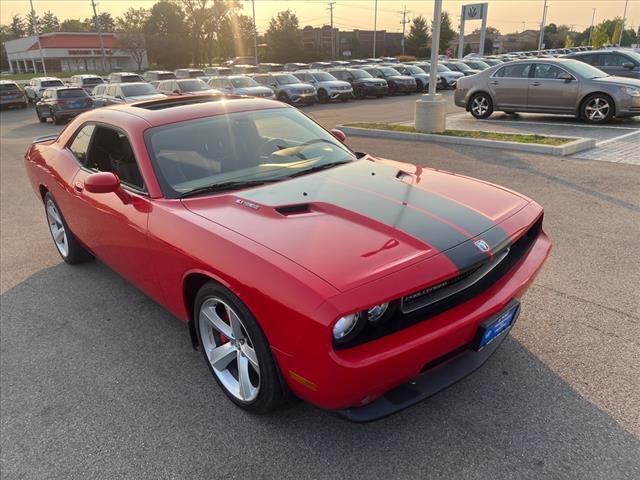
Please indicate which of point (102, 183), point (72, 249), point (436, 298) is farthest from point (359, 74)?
point (436, 298)

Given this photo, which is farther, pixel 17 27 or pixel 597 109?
pixel 17 27

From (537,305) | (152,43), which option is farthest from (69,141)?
(152,43)

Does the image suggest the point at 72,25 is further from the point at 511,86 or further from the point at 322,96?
the point at 511,86

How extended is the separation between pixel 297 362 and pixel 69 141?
3.65m

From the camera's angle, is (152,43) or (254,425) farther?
(152,43)

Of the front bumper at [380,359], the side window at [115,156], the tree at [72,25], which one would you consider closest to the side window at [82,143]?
the side window at [115,156]

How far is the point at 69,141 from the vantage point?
463cm

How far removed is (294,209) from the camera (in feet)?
9.11

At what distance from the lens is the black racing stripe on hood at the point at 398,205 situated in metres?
2.43

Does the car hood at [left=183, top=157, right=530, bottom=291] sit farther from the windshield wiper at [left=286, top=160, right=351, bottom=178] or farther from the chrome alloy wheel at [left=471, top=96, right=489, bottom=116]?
the chrome alloy wheel at [left=471, top=96, right=489, bottom=116]

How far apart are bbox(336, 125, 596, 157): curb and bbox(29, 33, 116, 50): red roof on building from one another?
239 feet

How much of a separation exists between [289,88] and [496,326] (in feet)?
71.1

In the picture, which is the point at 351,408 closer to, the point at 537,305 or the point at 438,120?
the point at 537,305

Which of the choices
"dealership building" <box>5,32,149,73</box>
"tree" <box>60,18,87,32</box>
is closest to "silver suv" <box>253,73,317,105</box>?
"dealership building" <box>5,32,149,73</box>
